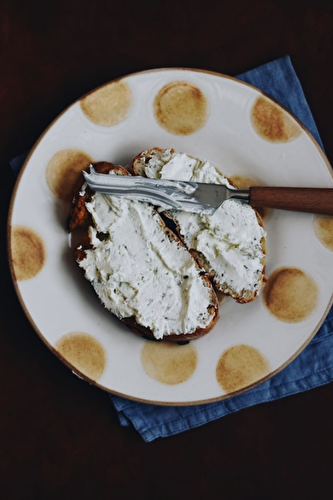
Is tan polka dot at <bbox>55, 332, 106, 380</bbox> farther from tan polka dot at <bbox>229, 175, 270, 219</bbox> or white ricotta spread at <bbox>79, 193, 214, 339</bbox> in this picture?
tan polka dot at <bbox>229, 175, 270, 219</bbox>

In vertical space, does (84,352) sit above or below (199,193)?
below

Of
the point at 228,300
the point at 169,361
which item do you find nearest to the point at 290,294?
the point at 228,300

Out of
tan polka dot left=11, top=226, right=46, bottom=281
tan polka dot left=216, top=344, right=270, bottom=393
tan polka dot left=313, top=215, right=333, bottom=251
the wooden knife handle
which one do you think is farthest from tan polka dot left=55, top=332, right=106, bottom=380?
tan polka dot left=313, top=215, right=333, bottom=251

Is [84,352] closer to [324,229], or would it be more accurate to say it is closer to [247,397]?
[247,397]

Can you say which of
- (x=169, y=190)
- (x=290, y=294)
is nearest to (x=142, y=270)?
(x=169, y=190)

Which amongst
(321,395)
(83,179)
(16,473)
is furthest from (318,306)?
(16,473)

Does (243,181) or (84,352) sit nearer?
(84,352)

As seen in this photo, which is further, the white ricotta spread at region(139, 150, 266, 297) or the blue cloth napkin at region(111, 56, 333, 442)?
the blue cloth napkin at region(111, 56, 333, 442)

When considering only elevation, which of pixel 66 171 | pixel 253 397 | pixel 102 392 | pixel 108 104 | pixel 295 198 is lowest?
pixel 253 397
